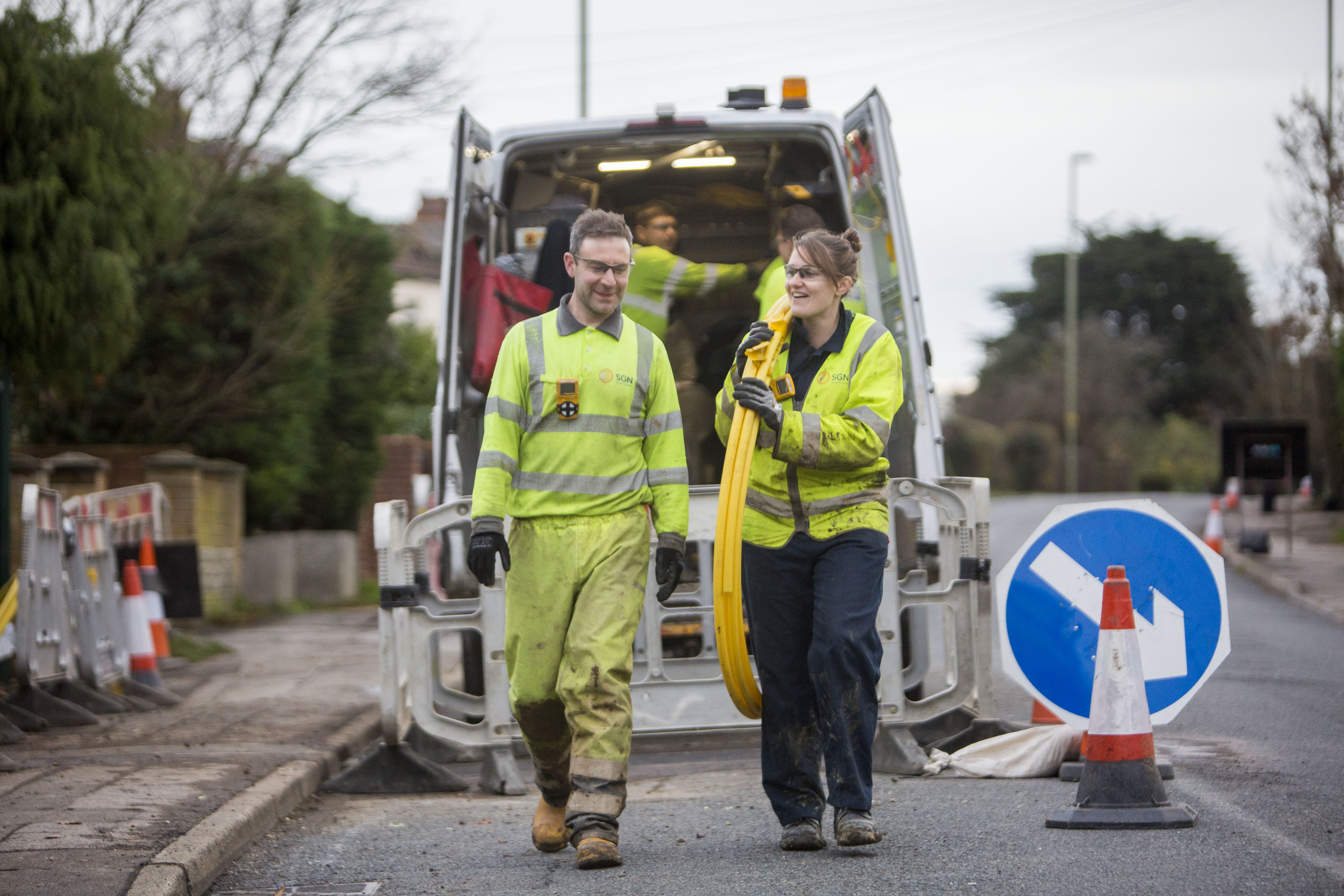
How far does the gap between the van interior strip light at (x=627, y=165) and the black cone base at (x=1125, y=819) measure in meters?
4.17

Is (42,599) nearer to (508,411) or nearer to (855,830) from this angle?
(508,411)

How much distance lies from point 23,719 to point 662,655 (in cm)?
302

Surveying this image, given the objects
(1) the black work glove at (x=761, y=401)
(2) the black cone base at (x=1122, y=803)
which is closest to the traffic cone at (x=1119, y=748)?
(2) the black cone base at (x=1122, y=803)

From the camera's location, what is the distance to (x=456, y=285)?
22.0 feet

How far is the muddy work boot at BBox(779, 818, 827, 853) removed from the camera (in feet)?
14.7

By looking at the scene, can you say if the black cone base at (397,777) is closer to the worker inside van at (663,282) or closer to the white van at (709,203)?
the white van at (709,203)

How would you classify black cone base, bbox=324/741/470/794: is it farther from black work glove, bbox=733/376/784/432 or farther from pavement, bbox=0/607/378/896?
black work glove, bbox=733/376/784/432

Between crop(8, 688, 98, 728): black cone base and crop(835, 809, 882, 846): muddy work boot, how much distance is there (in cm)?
426

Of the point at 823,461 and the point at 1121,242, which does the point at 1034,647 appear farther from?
the point at 1121,242

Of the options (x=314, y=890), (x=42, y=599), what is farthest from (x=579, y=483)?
(x=42, y=599)

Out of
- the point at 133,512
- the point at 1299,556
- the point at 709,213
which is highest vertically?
the point at 709,213

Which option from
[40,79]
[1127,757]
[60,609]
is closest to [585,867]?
[1127,757]

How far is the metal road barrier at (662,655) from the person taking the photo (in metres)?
5.67

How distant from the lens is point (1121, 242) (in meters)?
55.7
